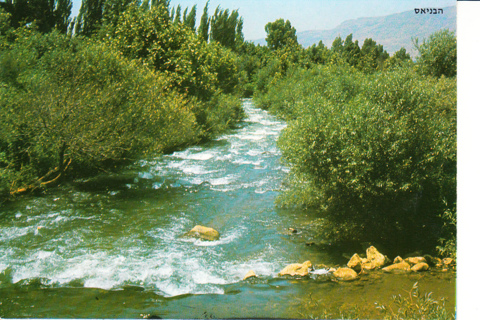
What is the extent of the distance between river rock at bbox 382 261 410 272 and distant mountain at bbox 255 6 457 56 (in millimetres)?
3677

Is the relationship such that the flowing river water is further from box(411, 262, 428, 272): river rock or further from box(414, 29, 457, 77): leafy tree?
box(414, 29, 457, 77): leafy tree

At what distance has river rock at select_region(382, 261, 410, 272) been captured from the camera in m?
7.01

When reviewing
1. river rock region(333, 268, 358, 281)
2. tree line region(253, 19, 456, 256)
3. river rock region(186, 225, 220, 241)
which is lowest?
river rock region(333, 268, 358, 281)

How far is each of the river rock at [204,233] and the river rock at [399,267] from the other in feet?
10.6

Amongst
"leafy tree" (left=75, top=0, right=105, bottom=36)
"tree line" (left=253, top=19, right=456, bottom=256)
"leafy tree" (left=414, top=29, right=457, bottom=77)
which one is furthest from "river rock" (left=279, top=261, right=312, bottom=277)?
"leafy tree" (left=75, top=0, right=105, bottom=36)

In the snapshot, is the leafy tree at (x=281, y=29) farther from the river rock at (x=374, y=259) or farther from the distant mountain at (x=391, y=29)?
the river rock at (x=374, y=259)

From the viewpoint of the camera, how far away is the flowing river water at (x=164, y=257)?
235 inches

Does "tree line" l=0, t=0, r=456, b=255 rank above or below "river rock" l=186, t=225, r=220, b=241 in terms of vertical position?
above

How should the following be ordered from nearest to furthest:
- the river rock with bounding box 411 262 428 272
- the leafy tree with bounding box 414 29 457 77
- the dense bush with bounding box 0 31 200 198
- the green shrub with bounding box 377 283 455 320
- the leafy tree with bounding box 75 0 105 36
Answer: the green shrub with bounding box 377 283 455 320 < the river rock with bounding box 411 262 428 272 < the dense bush with bounding box 0 31 200 198 < the leafy tree with bounding box 414 29 457 77 < the leafy tree with bounding box 75 0 105 36

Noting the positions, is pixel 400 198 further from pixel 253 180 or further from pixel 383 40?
pixel 253 180

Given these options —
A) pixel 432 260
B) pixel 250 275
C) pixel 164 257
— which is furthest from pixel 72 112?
pixel 432 260

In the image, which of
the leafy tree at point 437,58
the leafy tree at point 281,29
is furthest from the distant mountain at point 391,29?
the leafy tree at point 437,58

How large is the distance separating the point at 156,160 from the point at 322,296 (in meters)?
9.59

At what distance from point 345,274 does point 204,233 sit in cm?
291
